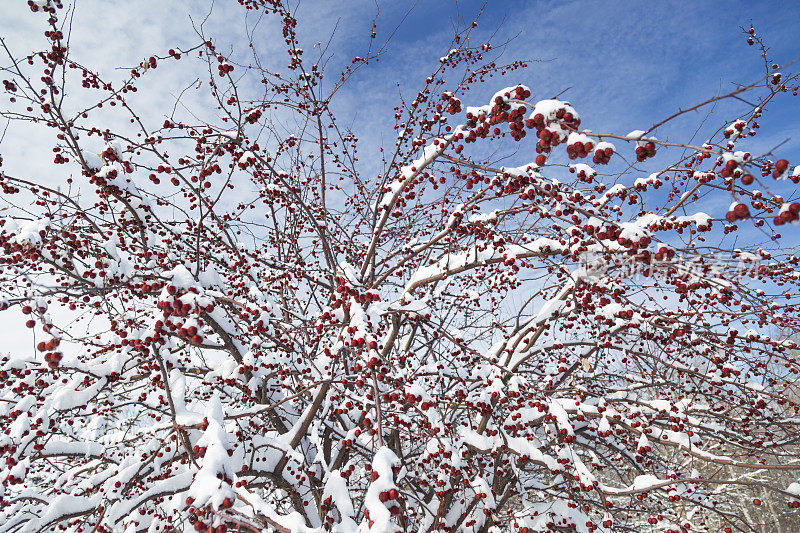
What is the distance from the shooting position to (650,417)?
15.8 ft

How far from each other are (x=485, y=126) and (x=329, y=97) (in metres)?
3.56

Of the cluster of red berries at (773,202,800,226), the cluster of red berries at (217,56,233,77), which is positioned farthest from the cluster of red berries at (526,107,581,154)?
the cluster of red berries at (217,56,233,77)

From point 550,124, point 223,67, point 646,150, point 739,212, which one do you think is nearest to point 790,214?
point 739,212

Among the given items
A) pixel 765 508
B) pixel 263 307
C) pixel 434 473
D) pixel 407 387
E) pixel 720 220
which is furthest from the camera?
pixel 765 508

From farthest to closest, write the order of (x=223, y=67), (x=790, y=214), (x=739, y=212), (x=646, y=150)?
(x=223, y=67) → (x=646, y=150) → (x=739, y=212) → (x=790, y=214)

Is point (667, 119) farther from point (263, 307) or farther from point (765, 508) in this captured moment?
point (765, 508)

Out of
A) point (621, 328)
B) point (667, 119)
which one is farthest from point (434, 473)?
point (667, 119)

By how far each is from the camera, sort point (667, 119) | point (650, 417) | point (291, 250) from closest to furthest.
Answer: point (667, 119) < point (650, 417) < point (291, 250)

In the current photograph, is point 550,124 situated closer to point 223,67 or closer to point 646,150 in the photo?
point 646,150

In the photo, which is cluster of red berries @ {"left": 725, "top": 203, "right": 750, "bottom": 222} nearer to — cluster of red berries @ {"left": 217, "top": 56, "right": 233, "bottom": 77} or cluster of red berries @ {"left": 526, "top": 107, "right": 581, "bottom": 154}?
cluster of red berries @ {"left": 526, "top": 107, "right": 581, "bottom": 154}

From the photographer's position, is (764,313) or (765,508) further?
(765,508)

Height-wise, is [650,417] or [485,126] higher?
[485,126]

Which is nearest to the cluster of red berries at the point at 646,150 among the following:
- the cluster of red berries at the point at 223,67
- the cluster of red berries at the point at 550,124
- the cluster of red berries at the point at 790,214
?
the cluster of red berries at the point at 550,124

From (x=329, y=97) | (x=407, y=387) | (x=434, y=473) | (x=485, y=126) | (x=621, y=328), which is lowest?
(x=434, y=473)
